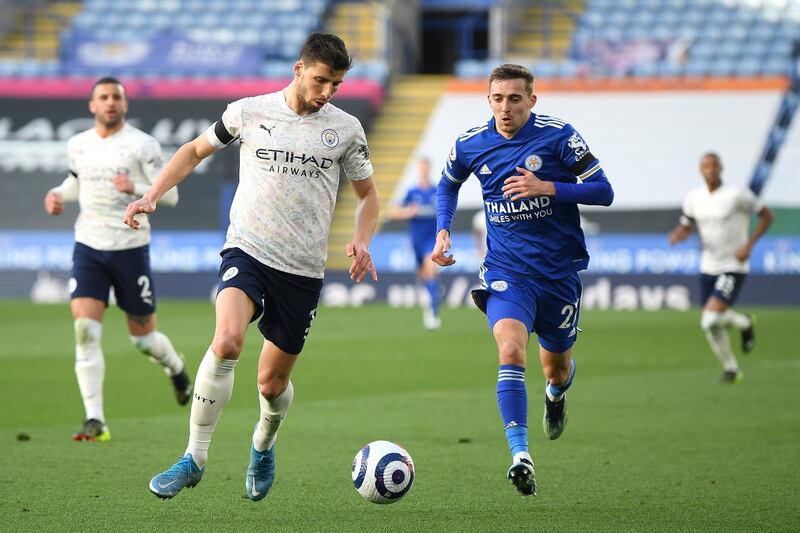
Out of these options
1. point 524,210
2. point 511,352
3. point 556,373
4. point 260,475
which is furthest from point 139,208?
point 556,373

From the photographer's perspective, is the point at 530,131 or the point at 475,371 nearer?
the point at 530,131

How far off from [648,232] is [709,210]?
11185 mm

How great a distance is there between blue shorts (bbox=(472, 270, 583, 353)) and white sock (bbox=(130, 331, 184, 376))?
319 cm

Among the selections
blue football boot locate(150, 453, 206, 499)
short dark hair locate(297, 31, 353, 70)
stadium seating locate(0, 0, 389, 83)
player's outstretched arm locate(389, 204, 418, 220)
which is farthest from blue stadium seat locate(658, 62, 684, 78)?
blue football boot locate(150, 453, 206, 499)

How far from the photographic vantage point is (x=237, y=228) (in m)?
6.40

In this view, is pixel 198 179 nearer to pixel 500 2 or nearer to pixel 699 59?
pixel 500 2

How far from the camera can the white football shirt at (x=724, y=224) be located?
1277 centimetres

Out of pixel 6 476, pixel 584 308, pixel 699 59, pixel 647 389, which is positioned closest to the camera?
pixel 6 476

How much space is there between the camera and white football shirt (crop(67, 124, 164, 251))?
9.06 m

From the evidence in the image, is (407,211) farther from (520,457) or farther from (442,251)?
(520,457)

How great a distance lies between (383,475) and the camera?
619 centimetres

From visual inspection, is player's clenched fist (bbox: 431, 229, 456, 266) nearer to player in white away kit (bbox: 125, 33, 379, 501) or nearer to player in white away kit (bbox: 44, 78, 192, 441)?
player in white away kit (bbox: 125, 33, 379, 501)

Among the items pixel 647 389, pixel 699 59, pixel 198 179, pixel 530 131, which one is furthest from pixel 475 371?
pixel 699 59

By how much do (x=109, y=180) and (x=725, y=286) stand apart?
6376 mm
